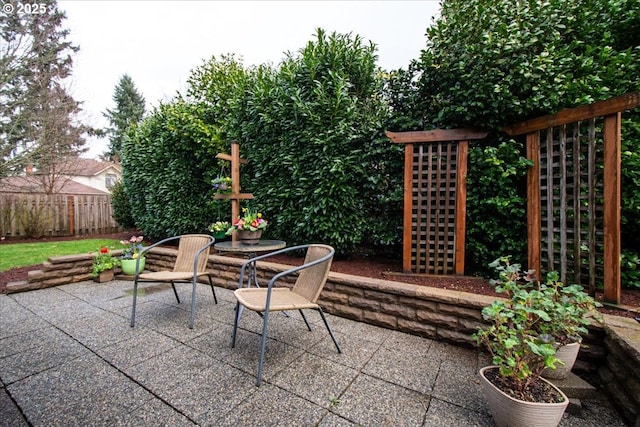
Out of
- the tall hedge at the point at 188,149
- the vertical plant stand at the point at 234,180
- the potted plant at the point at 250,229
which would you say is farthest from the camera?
the tall hedge at the point at 188,149

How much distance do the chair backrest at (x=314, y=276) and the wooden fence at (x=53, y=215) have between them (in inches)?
324

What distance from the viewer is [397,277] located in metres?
2.69

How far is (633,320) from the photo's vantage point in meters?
1.59

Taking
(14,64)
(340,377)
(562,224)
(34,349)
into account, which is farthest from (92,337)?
(14,64)

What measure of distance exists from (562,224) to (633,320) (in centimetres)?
80

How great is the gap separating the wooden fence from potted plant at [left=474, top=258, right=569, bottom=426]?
956 cm

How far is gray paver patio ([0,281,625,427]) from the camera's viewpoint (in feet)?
4.28

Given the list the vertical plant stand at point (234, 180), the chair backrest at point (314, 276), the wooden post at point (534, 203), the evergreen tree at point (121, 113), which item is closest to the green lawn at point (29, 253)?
the vertical plant stand at point (234, 180)

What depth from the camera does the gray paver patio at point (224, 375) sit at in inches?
51.4

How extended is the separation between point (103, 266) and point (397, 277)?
3967 mm

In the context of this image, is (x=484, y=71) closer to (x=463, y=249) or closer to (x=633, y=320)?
(x=463, y=249)

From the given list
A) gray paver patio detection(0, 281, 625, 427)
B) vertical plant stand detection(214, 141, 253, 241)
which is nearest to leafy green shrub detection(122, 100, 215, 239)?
vertical plant stand detection(214, 141, 253, 241)

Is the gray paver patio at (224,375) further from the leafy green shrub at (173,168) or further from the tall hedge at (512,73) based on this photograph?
the leafy green shrub at (173,168)

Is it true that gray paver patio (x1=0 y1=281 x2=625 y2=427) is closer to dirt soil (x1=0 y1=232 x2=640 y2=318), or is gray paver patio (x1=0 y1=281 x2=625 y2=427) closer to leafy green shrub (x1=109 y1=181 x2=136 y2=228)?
dirt soil (x1=0 y1=232 x2=640 y2=318)
